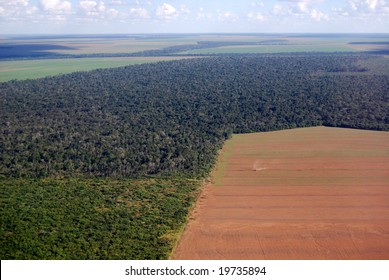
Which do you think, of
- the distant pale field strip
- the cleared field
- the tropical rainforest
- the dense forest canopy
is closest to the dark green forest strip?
the tropical rainforest

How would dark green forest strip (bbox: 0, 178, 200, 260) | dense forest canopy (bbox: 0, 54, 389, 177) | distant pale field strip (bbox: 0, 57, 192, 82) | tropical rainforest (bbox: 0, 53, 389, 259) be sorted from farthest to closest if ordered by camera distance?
distant pale field strip (bbox: 0, 57, 192, 82)
dense forest canopy (bbox: 0, 54, 389, 177)
tropical rainforest (bbox: 0, 53, 389, 259)
dark green forest strip (bbox: 0, 178, 200, 260)

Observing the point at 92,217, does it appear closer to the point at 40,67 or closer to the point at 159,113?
the point at 159,113

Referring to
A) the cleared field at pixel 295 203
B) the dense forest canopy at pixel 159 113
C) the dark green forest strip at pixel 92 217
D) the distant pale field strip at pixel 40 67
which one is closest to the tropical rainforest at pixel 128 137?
the dark green forest strip at pixel 92 217

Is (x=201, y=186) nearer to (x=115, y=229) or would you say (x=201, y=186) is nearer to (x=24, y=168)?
(x=115, y=229)

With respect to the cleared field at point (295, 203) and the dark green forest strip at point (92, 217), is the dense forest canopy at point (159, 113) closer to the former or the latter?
the dark green forest strip at point (92, 217)

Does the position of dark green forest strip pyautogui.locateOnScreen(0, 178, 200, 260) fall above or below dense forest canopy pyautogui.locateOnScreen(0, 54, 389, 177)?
below

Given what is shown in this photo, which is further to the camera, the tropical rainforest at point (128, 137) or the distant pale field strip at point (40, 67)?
the distant pale field strip at point (40, 67)

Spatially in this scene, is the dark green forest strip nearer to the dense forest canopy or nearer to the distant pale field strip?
the dense forest canopy

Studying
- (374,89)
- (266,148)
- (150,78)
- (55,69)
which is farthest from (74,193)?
(55,69)
